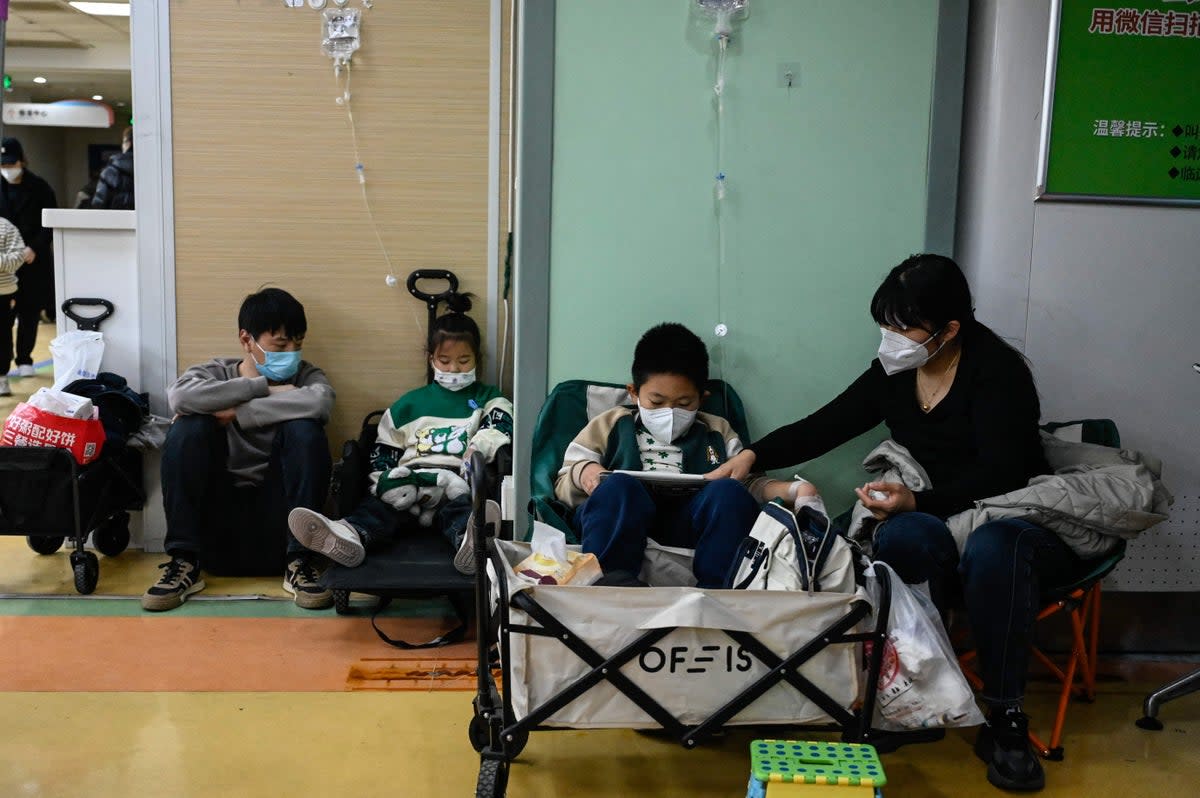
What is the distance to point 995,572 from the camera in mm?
2279

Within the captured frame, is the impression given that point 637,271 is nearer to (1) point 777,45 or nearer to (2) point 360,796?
(1) point 777,45

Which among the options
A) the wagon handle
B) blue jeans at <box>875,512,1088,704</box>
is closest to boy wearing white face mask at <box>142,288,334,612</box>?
the wagon handle

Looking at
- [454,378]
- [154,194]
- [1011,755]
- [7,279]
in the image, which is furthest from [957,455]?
[7,279]

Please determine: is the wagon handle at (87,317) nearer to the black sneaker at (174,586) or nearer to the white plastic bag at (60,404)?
the white plastic bag at (60,404)

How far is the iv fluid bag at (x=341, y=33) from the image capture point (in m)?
3.59

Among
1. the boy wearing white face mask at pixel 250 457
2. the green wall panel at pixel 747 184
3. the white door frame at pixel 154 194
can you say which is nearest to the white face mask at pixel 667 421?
the green wall panel at pixel 747 184

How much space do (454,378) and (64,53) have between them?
11658mm

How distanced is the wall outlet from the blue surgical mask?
5.84 feet

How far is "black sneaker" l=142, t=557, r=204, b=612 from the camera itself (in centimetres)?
320

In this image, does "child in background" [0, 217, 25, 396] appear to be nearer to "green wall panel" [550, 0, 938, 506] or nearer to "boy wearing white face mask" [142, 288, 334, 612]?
"boy wearing white face mask" [142, 288, 334, 612]

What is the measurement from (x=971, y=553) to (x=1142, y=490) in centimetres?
40

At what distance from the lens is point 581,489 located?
256cm

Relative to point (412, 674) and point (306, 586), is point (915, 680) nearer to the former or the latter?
point (412, 674)

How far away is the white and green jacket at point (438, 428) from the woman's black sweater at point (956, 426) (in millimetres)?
1083
